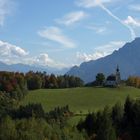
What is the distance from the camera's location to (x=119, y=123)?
94688 millimetres

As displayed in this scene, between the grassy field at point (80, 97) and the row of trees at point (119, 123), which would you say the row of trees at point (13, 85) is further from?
the row of trees at point (119, 123)

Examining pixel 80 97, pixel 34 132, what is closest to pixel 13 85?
pixel 80 97

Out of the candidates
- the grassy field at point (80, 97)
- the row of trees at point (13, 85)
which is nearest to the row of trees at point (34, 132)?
the grassy field at point (80, 97)

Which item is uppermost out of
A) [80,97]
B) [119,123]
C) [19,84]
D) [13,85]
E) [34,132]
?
[19,84]

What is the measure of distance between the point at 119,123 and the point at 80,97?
75.0 meters

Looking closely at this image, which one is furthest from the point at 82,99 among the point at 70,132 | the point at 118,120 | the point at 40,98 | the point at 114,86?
the point at 70,132

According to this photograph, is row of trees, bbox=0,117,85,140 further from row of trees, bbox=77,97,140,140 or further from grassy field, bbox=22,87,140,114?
grassy field, bbox=22,87,140,114

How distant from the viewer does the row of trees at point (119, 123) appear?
8364cm

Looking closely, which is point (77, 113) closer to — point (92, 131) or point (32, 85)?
point (92, 131)

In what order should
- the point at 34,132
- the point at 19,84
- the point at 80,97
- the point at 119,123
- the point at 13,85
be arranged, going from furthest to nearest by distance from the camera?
the point at 19,84
the point at 13,85
the point at 80,97
the point at 119,123
the point at 34,132

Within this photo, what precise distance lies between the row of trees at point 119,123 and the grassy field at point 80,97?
156 ft

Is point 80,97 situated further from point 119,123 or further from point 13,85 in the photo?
point 119,123

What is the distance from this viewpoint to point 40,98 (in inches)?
6580

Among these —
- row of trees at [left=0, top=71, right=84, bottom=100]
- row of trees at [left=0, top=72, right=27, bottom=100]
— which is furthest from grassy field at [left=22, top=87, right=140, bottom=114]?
row of trees at [left=0, top=71, right=84, bottom=100]
